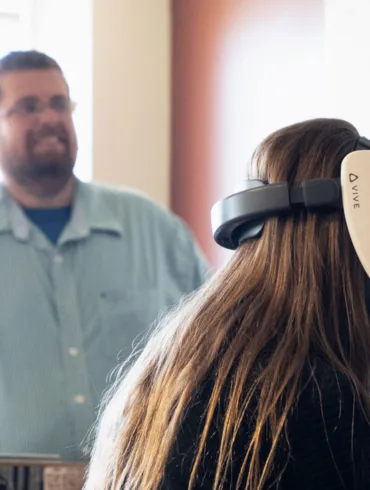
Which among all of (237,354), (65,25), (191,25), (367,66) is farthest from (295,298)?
(65,25)

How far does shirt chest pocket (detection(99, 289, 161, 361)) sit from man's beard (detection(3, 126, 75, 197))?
25 cm

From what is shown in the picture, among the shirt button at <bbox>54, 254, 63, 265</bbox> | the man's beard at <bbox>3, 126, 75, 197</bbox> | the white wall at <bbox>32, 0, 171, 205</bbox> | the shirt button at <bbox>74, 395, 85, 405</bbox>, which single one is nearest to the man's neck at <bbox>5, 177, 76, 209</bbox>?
the man's beard at <bbox>3, 126, 75, 197</bbox>

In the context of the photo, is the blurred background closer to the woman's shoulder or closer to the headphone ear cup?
the headphone ear cup

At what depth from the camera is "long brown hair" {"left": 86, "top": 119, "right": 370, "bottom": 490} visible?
2.69 feet

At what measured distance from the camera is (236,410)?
0.82m

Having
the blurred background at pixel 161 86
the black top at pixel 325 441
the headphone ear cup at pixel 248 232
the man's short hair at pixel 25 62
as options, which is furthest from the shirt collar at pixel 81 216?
the black top at pixel 325 441

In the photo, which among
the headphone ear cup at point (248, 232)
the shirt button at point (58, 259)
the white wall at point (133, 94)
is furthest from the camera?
the white wall at point (133, 94)

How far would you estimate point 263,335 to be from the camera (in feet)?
2.80

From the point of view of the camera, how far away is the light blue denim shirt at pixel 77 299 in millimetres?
1610

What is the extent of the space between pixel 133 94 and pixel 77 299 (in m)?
0.87

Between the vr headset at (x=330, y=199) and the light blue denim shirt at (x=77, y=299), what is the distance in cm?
80

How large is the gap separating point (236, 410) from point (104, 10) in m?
1.78

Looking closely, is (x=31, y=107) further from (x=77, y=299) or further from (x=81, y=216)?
(x=77, y=299)

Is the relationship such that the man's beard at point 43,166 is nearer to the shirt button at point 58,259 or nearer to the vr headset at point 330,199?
the shirt button at point 58,259
